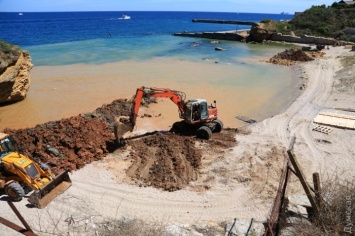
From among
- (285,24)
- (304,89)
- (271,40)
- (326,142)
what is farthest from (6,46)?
(285,24)

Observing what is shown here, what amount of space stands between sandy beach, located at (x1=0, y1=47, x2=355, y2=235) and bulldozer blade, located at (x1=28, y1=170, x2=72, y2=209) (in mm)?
213

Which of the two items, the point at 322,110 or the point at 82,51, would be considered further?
the point at 82,51

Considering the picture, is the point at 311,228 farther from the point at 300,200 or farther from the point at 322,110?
the point at 322,110

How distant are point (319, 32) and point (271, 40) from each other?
9250 mm

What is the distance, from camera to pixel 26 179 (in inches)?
433

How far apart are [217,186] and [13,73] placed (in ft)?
52.0

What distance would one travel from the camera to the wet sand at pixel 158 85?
21109 mm

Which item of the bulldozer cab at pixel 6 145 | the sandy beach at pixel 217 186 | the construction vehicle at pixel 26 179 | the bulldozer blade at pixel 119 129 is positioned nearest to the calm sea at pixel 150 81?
the sandy beach at pixel 217 186

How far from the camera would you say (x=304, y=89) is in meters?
25.7

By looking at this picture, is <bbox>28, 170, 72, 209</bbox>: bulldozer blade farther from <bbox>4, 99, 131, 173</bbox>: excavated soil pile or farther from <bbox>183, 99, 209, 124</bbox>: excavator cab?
<bbox>183, 99, 209, 124</bbox>: excavator cab

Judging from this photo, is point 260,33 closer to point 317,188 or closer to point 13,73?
point 13,73

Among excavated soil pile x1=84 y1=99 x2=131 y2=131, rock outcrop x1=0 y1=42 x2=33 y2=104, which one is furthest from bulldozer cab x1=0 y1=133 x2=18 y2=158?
rock outcrop x1=0 y1=42 x2=33 y2=104

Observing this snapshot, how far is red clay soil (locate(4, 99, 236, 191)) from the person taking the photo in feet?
42.3

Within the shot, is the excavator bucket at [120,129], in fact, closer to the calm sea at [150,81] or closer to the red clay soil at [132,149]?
the red clay soil at [132,149]
